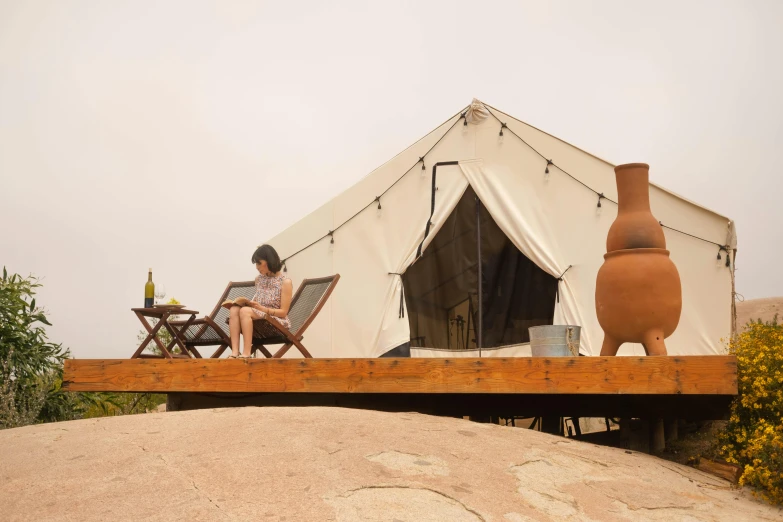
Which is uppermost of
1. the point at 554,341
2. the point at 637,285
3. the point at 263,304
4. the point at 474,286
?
the point at 474,286

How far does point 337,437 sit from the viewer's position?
2.97 m

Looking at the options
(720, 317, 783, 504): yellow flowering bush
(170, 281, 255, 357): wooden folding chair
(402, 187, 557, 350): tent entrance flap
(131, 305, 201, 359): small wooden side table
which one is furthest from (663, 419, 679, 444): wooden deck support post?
(131, 305, 201, 359): small wooden side table

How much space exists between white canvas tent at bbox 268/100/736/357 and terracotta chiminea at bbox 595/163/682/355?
5.72ft

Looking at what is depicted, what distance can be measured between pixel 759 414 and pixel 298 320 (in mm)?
2943

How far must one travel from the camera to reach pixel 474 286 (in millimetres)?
6703

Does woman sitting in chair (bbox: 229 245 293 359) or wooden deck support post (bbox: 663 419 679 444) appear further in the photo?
woman sitting in chair (bbox: 229 245 293 359)

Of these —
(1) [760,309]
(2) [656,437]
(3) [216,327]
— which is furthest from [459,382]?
→ (1) [760,309]

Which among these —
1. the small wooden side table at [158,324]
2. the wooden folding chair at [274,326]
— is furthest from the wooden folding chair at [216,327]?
the small wooden side table at [158,324]

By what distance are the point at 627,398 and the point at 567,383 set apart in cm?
56

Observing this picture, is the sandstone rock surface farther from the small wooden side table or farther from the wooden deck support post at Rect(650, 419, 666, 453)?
the small wooden side table

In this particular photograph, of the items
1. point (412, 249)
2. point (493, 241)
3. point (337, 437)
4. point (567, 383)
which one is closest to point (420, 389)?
point (567, 383)

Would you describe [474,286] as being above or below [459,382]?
above

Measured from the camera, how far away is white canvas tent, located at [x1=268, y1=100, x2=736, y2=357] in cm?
581

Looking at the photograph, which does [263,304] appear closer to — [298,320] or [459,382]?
[298,320]
